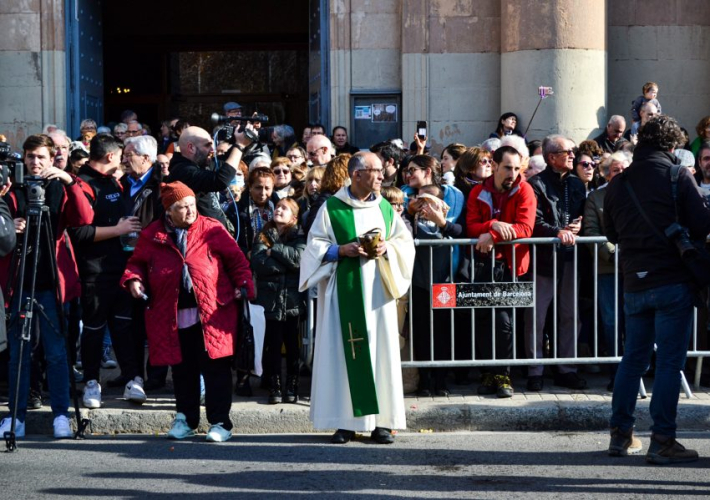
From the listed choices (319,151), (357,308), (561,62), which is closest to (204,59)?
(561,62)

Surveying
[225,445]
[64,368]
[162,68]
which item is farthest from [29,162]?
[162,68]

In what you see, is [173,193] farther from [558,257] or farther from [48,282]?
[558,257]

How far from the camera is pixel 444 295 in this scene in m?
9.05

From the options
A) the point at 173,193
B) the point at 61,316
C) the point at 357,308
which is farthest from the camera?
the point at 61,316

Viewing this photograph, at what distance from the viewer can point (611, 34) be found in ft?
50.6

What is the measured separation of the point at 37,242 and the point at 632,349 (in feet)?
12.7

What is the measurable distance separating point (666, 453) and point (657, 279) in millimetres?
1059

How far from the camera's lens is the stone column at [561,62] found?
14.6m

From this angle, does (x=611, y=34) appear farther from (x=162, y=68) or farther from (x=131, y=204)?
(x=162, y=68)

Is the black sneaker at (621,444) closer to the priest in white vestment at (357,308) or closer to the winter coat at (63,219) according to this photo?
the priest in white vestment at (357,308)

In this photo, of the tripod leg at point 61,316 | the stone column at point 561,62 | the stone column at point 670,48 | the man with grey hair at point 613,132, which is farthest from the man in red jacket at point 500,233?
the stone column at point 670,48

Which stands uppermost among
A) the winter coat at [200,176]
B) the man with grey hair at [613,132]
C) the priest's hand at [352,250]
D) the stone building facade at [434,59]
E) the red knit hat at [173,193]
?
the stone building facade at [434,59]

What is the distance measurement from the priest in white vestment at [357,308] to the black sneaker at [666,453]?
5.42ft

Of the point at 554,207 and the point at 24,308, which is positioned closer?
the point at 24,308
